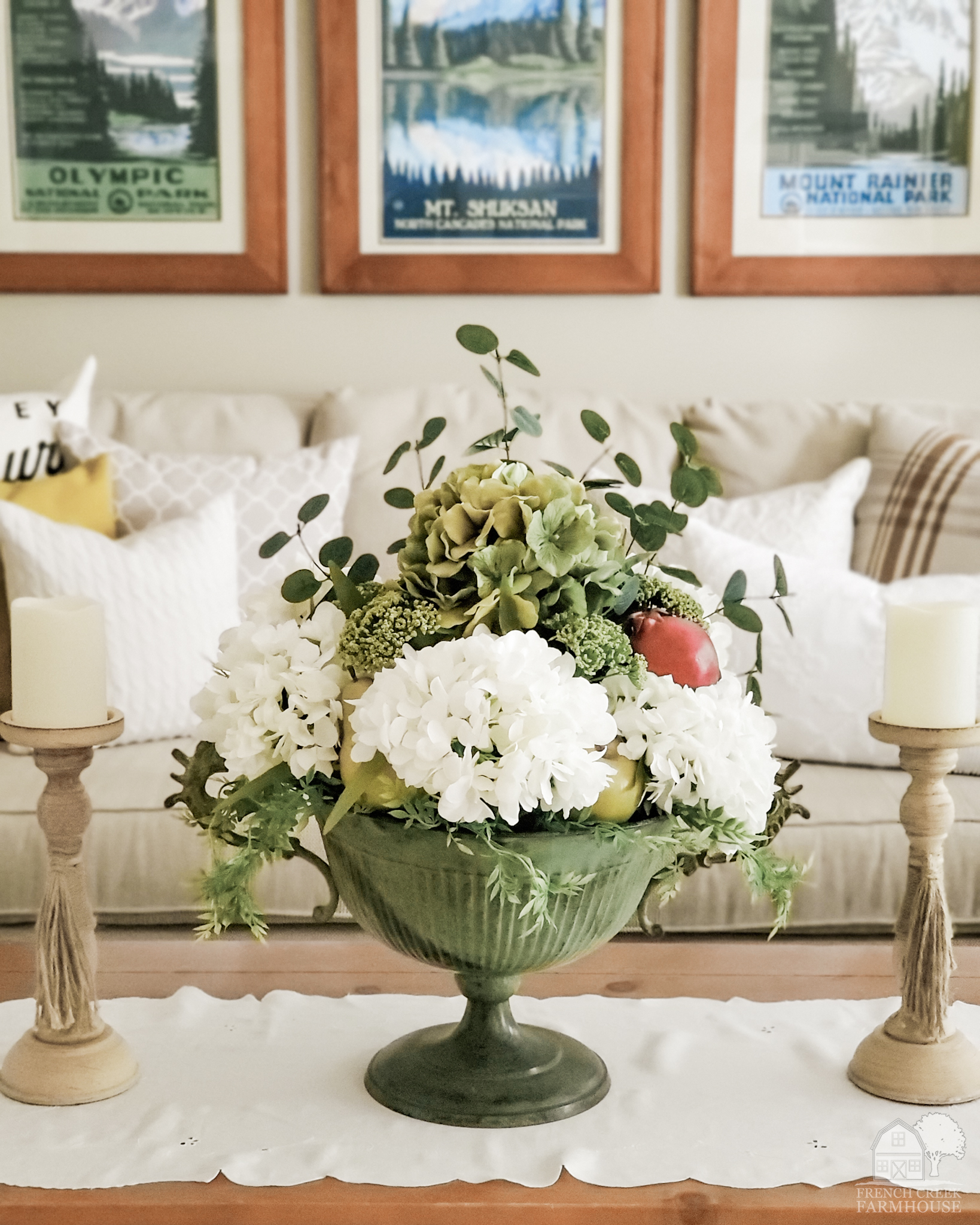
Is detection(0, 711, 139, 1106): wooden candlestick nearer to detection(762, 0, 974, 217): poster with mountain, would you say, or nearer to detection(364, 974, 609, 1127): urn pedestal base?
detection(364, 974, 609, 1127): urn pedestal base

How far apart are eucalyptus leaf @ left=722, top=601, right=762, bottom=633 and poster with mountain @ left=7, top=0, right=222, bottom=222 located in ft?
6.45

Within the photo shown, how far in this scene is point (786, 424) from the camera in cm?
238

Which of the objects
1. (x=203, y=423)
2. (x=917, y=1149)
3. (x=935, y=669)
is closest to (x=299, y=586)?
(x=935, y=669)

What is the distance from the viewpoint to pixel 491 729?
0.81 metres

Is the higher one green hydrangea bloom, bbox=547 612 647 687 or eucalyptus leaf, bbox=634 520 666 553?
eucalyptus leaf, bbox=634 520 666 553

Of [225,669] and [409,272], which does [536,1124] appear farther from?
[409,272]

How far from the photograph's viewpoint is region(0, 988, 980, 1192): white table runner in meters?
0.87

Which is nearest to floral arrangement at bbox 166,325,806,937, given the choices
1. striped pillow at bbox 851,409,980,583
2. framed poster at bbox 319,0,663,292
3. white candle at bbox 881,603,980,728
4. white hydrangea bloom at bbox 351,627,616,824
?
white hydrangea bloom at bbox 351,627,616,824

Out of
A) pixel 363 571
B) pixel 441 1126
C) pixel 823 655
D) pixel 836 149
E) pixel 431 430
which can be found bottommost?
pixel 441 1126

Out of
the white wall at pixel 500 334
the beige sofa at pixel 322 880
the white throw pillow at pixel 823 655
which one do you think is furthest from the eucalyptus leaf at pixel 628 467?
the white wall at pixel 500 334

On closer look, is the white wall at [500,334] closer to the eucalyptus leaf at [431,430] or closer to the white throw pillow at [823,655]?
the white throw pillow at [823,655]

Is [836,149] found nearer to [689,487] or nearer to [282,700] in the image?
[689,487]

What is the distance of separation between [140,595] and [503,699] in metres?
1.21

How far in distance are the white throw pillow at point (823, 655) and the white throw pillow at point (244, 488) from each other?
0.64 meters
